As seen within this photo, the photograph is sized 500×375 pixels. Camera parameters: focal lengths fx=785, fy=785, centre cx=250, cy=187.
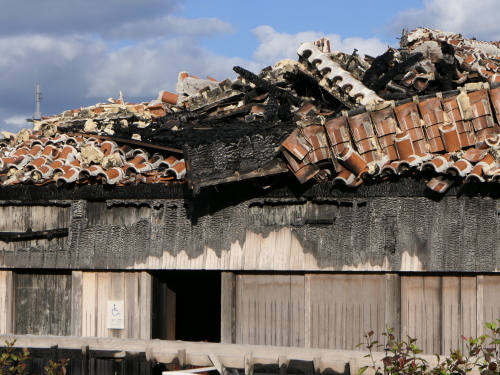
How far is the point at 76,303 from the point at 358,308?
3.59 m

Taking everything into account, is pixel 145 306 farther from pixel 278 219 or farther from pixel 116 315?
pixel 278 219

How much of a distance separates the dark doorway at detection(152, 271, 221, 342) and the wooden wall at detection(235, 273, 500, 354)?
2.88 feet

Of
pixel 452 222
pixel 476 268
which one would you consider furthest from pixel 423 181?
pixel 476 268

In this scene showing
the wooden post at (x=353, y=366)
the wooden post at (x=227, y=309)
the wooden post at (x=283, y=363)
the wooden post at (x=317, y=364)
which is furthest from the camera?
the wooden post at (x=227, y=309)

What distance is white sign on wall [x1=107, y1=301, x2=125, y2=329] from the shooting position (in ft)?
32.0

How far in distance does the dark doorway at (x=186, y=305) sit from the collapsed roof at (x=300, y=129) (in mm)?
1388

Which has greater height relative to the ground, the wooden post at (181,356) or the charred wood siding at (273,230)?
the charred wood siding at (273,230)

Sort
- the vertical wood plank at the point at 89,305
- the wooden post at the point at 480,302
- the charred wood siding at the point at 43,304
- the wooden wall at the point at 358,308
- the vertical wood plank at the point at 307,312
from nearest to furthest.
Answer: the wooden post at the point at 480,302
the wooden wall at the point at 358,308
the vertical wood plank at the point at 307,312
the vertical wood plank at the point at 89,305
the charred wood siding at the point at 43,304

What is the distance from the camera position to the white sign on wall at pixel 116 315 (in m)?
9.75

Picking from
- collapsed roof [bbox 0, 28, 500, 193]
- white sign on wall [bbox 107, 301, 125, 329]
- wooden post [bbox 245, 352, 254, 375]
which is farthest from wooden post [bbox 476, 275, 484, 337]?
white sign on wall [bbox 107, 301, 125, 329]

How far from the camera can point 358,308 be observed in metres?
8.80

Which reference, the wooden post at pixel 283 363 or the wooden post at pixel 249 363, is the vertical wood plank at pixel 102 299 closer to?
the wooden post at pixel 249 363

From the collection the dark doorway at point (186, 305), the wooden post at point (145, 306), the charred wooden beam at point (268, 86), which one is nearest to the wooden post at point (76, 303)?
the wooden post at point (145, 306)

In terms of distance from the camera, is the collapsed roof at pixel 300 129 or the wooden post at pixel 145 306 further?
the wooden post at pixel 145 306
